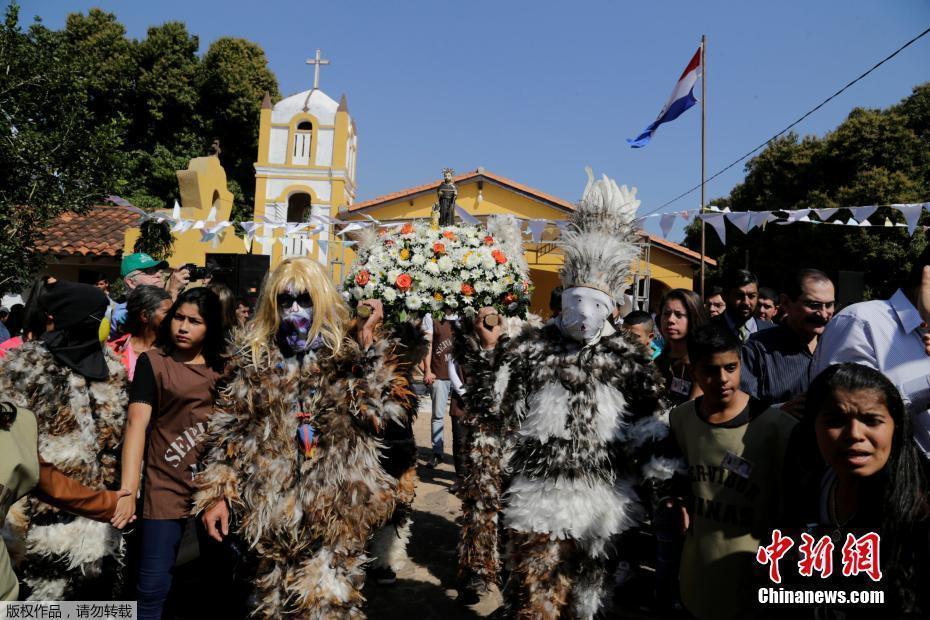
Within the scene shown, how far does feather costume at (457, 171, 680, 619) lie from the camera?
2.73m

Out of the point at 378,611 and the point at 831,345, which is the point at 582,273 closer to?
the point at 831,345

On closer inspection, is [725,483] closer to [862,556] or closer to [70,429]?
[862,556]

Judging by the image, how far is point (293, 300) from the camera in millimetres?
2789

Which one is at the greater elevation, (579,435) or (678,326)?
(678,326)

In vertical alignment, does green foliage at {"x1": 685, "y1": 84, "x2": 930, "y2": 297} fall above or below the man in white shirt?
above

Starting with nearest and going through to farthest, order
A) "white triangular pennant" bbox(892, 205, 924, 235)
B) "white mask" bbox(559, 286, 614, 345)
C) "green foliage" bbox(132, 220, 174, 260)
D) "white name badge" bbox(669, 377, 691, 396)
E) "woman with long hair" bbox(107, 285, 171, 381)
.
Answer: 1. "white mask" bbox(559, 286, 614, 345)
2. "woman with long hair" bbox(107, 285, 171, 381)
3. "white name badge" bbox(669, 377, 691, 396)
4. "white triangular pennant" bbox(892, 205, 924, 235)
5. "green foliage" bbox(132, 220, 174, 260)

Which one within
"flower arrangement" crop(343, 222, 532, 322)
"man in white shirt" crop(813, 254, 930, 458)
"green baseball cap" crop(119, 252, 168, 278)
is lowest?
"man in white shirt" crop(813, 254, 930, 458)

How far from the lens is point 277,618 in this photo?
8.33 feet

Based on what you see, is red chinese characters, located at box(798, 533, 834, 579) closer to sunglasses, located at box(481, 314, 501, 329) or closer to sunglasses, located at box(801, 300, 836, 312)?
sunglasses, located at box(801, 300, 836, 312)

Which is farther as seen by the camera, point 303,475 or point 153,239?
point 153,239

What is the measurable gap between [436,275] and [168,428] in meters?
1.73

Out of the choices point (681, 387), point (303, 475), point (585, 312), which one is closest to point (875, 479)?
point (585, 312)

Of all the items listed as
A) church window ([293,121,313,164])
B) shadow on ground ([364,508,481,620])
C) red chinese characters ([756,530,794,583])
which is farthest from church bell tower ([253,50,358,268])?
red chinese characters ([756,530,794,583])

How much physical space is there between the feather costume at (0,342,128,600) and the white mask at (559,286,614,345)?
2527mm
